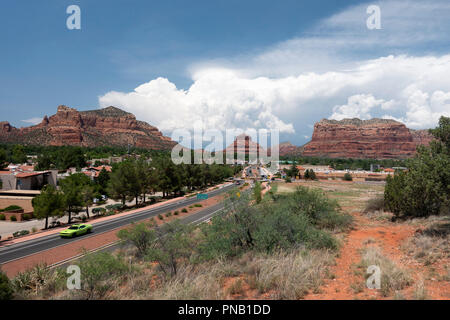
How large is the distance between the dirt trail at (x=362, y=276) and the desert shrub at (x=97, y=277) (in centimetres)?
644

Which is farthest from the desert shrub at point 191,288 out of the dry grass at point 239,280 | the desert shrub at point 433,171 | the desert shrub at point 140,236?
the desert shrub at point 433,171

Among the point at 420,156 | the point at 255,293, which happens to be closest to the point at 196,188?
the point at 420,156

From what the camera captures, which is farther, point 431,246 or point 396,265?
point 431,246

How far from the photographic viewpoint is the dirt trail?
26.7 feet

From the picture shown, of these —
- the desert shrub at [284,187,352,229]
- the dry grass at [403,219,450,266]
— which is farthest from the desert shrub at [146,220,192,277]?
the desert shrub at [284,187,352,229]

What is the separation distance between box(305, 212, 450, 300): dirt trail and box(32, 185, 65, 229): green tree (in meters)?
29.2

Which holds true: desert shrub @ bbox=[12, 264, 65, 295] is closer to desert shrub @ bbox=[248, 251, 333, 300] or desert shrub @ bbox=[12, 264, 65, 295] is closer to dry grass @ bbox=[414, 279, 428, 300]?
desert shrub @ bbox=[248, 251, 333, 300]

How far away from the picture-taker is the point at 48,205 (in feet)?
97.1

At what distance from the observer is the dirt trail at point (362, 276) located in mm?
8125

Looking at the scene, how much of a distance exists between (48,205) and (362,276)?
3112cm

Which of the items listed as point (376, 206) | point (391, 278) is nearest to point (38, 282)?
point (391, 278)
